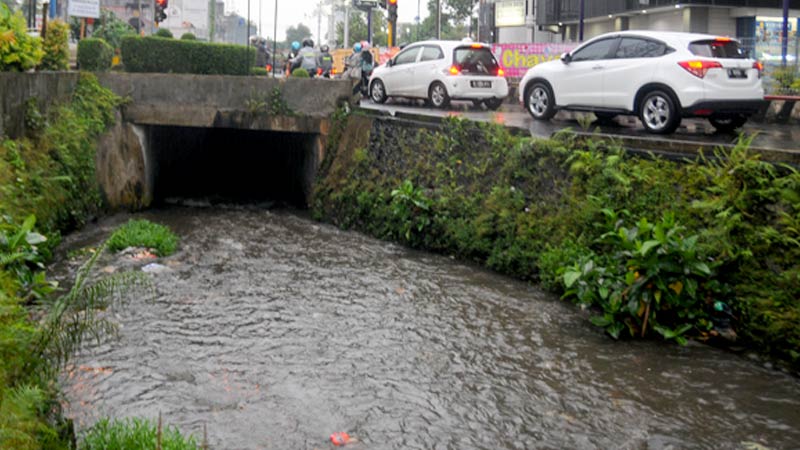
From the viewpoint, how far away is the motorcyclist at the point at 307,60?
977 inches

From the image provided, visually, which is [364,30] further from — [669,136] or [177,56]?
[669,136]

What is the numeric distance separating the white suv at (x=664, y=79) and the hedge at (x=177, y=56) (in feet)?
25.7

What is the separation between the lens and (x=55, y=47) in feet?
51.8

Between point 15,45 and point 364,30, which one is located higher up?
point 364,30

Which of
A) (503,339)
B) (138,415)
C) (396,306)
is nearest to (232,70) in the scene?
(396,306)

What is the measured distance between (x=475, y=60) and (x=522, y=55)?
7.56 metres

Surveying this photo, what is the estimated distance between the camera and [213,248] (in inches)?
537

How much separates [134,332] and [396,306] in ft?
9.69

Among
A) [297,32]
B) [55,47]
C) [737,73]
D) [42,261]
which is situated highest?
[297,32]

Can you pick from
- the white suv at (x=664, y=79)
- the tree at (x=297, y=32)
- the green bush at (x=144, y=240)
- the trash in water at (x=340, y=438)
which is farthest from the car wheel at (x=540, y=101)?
the tree at (x=297, y=32)

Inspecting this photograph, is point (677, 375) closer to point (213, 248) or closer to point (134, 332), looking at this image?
point (134, 332)

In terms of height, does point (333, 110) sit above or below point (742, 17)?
below

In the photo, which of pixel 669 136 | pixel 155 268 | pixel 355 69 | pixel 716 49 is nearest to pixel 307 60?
pixel 355 69


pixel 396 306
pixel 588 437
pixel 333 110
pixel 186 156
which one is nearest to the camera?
pixel 588 437
